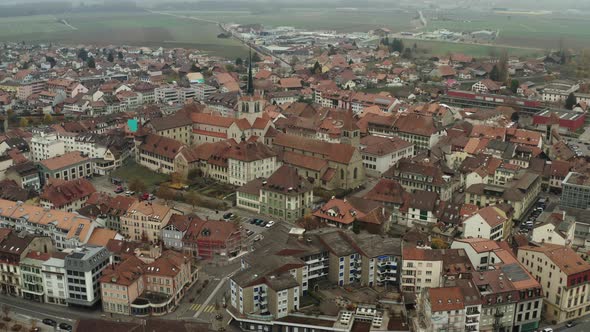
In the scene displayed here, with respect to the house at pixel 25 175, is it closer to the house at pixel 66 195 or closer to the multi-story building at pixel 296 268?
the house at pixel 66 195

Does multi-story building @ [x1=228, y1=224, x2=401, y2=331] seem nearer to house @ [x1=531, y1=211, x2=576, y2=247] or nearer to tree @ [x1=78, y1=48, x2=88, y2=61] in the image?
house @ [x1=531, y1=211, x2=576, y2=247]

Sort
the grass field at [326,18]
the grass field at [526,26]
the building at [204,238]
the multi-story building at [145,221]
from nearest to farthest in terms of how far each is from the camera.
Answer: the building at [204,238], the multi-story building at [145,221], the grass field at [526,26], the grass field at [326,18]

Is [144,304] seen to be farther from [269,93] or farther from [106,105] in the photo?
[269,93]

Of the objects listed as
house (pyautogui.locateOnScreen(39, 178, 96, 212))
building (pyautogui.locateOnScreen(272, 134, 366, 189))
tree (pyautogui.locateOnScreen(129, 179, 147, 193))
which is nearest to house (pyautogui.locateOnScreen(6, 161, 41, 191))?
house (pyautogui.locateOnScreen(39, 178, 96, 212))

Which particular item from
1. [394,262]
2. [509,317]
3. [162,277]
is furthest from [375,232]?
[162,277]

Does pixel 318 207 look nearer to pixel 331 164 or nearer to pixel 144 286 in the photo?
pixel 331 164

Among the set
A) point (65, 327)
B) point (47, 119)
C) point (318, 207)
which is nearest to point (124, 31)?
point (47, 119)

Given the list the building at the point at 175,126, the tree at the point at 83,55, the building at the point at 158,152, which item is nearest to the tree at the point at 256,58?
the tree at the point at 83,55
